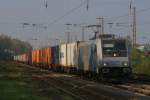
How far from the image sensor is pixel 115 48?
1318 inches

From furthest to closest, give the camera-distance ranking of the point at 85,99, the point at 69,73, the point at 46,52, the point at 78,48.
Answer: the point at 46,52
the point at 69,73
the point at 78,48
the point at 85,99

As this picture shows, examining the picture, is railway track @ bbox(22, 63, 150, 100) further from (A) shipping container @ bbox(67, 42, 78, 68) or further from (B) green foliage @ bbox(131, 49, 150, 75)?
(B) green foliage @ bbox(131, 49, 150, 75)

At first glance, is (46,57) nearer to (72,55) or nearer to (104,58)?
(72,55)

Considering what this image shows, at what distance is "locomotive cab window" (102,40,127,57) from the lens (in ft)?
109

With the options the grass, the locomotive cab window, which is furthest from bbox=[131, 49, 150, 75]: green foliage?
the grass

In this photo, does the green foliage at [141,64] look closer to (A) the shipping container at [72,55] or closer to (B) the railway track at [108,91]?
(A) the shipping container at [72,55]

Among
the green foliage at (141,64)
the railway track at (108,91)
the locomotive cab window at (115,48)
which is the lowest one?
the railway track at (108,91)

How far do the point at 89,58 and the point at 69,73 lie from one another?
14.9 m

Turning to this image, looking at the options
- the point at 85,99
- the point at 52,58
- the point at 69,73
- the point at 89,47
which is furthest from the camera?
the point at 52,58

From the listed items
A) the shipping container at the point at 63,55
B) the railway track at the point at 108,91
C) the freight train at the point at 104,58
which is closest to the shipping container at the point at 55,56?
the shipping container at the point at 63,55

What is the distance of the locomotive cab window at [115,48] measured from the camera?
33344mm

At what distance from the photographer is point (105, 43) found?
3362 cm

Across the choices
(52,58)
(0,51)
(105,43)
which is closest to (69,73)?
(52,58)

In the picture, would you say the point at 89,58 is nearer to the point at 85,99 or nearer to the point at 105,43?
the point at 105,43
